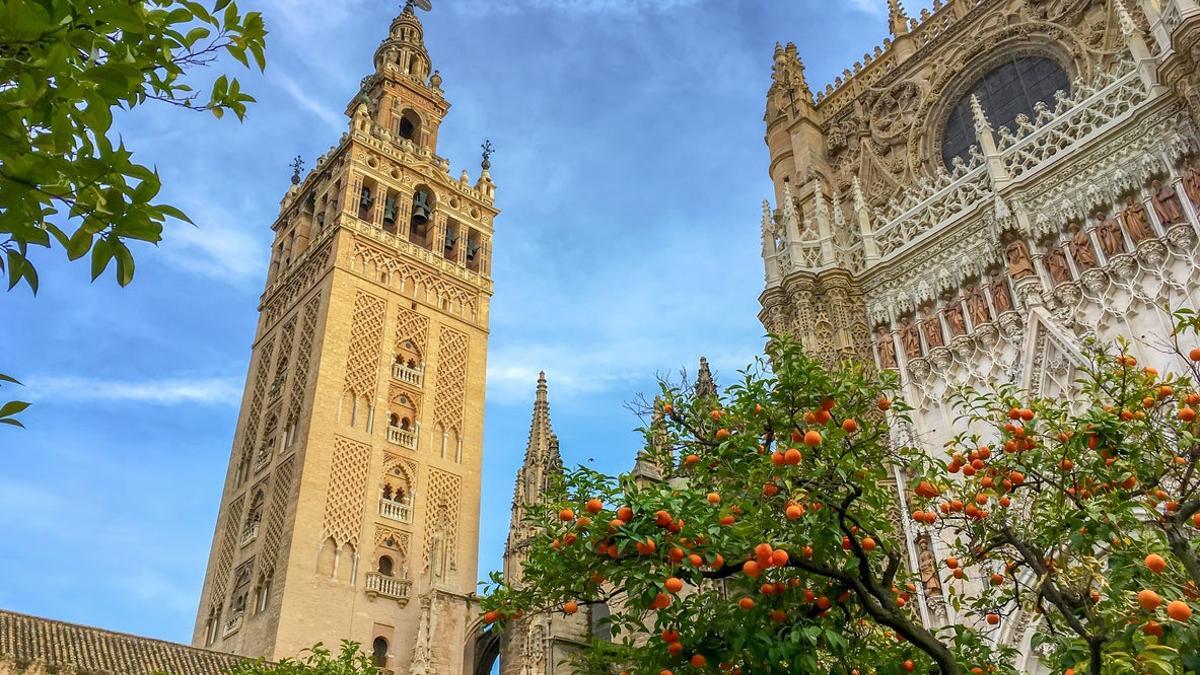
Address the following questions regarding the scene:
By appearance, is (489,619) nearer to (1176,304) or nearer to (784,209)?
(1176,304)

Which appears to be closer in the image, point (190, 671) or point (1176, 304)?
point (1176, 304)

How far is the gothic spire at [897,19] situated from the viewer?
1791 cm

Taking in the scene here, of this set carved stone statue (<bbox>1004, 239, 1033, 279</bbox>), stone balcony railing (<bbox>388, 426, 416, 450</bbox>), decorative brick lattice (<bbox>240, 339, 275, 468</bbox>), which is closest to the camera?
carved stone statue (<bbox>1004, 239, 1033, 279</bbox>)

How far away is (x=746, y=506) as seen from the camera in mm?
5762

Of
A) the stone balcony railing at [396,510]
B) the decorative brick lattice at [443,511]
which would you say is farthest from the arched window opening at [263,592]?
the decorative brick lattice at [443,511]

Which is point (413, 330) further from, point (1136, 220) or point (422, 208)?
point (1136, 220)

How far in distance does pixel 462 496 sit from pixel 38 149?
2581 centimetres

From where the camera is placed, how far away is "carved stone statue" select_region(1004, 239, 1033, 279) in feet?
40.0

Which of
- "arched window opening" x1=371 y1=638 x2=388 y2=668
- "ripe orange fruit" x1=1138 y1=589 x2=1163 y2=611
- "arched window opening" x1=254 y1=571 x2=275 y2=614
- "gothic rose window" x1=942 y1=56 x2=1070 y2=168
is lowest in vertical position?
"ripe orange fruit" x1=1138 y1=589 x2=1163 y2=611

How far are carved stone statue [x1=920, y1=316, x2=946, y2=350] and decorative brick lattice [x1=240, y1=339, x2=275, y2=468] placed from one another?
22489mm

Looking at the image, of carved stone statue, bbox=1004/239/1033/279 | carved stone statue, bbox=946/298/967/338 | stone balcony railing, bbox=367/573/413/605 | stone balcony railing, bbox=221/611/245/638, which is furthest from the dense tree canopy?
stone balcony railing, bbox=221/611/245/638

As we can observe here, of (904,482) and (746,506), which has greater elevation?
(904,482)

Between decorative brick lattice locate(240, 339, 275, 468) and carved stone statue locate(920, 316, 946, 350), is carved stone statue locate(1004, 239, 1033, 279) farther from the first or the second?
decorative brick lattice locate(240, 339, 275, 468)

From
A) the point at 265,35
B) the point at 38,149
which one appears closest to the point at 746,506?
the point at 265,35
